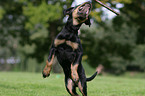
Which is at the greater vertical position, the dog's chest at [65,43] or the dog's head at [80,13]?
the dog's head at [80,13]

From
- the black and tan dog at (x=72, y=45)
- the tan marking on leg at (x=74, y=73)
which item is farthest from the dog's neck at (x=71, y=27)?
the tan marking on leg at (x=74, y=73)

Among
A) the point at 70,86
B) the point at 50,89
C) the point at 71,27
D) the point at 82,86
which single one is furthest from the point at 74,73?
the point at 50,89

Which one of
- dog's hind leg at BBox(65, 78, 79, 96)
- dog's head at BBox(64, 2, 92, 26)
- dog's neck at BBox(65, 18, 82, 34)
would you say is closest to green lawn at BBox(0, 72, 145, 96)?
dog's hind leg at BBox(65, 78, 79, 96)

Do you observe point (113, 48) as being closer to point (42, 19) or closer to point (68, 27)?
point (42, 19)

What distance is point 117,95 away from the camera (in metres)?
Answer: 6.68

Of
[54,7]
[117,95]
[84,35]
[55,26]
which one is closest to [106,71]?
[84,35]

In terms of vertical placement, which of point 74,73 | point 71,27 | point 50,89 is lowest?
point 50,89

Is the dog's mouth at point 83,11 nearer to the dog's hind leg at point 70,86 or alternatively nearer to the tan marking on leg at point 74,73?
the tan marking on leg at point 74,73

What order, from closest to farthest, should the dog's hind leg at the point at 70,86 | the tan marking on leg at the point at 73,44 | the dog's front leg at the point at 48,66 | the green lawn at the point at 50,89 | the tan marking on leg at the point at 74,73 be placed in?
the tan marking on leg at the point at 74,73 → the dog's front leg at the point at 48,66 → the tan marking on leg at the point at 73,44 → the dog's hind leg at the point at 70,86 → the green lawn at the point at 50,89

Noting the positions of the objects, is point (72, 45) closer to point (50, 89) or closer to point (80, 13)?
point (80, 13)

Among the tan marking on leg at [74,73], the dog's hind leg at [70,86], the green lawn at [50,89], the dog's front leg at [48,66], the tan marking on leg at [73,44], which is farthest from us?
the green lawn at [50,89]

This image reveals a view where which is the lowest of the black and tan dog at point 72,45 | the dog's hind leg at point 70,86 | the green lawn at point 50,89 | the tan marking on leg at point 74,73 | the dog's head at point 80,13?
the green lawn at point 50,89

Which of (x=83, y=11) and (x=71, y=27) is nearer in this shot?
(x=83, y=11)

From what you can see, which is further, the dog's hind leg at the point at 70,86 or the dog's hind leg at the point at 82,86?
the dog's hind leg at the point at 70,86
